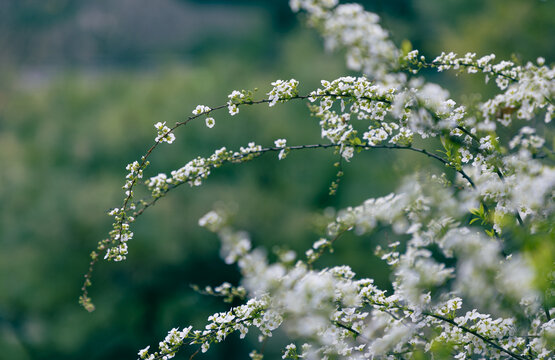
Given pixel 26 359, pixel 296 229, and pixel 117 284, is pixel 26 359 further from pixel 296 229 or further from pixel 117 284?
pixel 296 229

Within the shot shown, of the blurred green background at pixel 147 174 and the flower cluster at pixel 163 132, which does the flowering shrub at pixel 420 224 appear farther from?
the blurred green background at pixel 147 174

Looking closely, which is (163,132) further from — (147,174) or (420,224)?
(147,174)

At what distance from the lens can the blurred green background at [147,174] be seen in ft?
14.5

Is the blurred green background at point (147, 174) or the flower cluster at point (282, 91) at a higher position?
the blurred green background at point (147, 174)

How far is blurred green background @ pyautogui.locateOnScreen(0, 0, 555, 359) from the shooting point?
14.5ft

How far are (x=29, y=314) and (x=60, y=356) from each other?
0.46 metres

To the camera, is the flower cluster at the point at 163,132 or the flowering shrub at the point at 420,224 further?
the flower cluster at the point at 163,132

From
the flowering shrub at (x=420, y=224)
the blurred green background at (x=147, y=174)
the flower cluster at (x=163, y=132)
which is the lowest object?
the flowering shrub at (x=420, y=224)

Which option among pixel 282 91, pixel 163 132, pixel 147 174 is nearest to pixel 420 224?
pixel 282 91

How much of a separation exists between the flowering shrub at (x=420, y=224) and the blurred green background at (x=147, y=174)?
2.06 metres

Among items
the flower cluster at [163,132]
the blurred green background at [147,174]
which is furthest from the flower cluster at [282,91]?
the blurred green background at [147,174]

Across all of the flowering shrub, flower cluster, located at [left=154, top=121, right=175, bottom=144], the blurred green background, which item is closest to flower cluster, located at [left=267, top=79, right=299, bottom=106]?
the flowering shrub

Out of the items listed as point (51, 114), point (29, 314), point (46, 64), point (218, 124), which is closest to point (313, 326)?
point (29, 314)

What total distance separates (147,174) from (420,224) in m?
3.88
